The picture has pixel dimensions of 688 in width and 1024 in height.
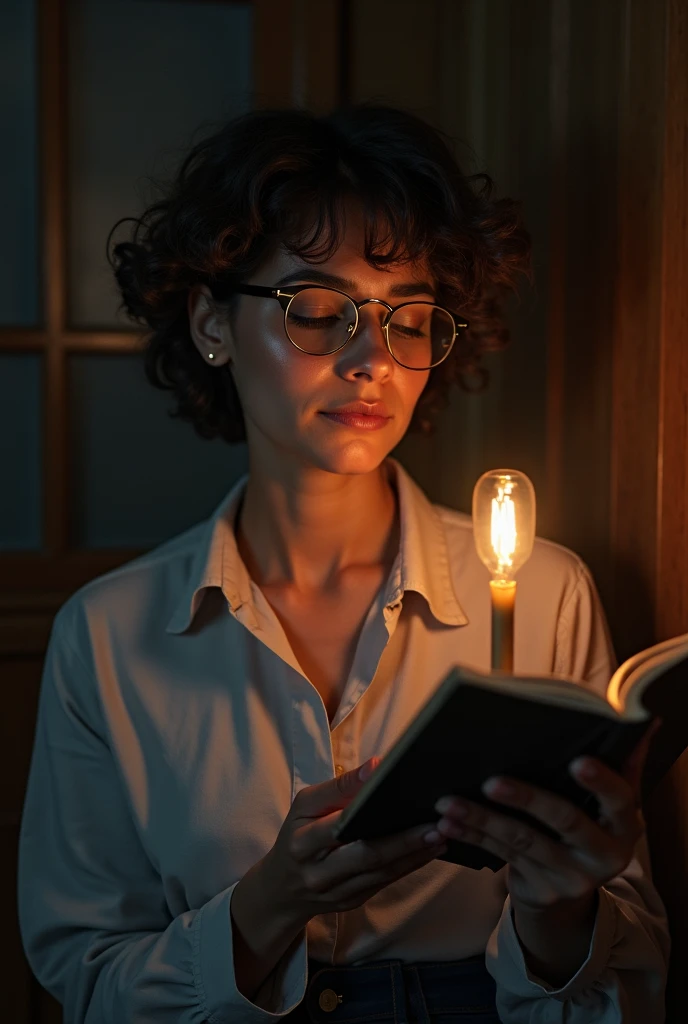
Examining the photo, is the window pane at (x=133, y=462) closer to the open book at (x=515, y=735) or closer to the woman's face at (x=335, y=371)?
the woman's face at (x=335, y=371)

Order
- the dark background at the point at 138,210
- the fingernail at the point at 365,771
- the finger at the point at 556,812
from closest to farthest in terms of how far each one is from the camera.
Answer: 1. the finger at the point at 556,812
2. the fingernail at the point at 365,771
3. the dark background at the point at 138,210

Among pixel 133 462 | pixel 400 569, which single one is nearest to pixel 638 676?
pixel 400 569

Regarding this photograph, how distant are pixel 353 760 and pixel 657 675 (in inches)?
24.1

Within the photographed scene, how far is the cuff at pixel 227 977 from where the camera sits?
4.33 feet

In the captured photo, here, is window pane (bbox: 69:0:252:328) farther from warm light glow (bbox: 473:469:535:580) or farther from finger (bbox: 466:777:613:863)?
finger (bbox: 466:777:613:863)

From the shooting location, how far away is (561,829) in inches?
39.3

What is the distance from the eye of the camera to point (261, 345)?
1.50 m

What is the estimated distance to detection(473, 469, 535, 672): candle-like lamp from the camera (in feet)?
2.98

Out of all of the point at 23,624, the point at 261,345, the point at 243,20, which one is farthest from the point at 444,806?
the point at 243,20

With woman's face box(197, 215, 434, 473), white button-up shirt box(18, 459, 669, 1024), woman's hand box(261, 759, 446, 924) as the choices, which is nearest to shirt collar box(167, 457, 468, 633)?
white button-up shirt box(18, 459, 669, 1024)

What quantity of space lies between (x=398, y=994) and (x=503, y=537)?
75 centimetres

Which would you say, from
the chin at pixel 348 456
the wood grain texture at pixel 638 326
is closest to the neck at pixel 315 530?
the chin at pixel 348 456

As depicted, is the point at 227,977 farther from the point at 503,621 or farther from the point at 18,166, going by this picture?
the point at 18,166

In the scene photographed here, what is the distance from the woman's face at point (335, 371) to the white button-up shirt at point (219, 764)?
0.20 m
